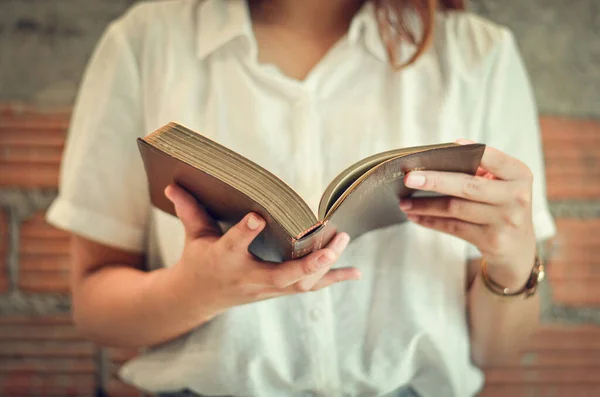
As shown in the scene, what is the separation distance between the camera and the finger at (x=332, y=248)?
547 millimetres

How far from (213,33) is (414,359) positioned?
1.69 ft

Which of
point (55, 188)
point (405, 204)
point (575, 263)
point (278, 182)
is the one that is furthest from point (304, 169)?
point (575, 263)

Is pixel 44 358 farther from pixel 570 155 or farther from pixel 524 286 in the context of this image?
pixel 570 155

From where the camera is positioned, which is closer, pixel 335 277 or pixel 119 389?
pixel 335 277

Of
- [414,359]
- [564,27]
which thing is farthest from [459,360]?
[564,27]

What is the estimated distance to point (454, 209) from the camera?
2.12ft

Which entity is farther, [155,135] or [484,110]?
[484,110]

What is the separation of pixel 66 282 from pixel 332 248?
2.36 feet

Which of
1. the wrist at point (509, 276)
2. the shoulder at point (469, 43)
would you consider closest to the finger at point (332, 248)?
the wrist at point (509, 276)

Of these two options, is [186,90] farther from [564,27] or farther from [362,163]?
[564,27]

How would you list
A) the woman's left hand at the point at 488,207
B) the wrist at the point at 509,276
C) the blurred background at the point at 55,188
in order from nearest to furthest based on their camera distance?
the woman's left hand at the point at 488,207, the wrist at the point at 509,276, the blurred background at the point at 55,188

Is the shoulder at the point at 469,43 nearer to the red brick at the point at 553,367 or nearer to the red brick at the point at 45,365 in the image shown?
the red brick at the point at 553,367

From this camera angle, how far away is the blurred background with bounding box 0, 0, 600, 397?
1.05 meters

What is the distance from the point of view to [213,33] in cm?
79
